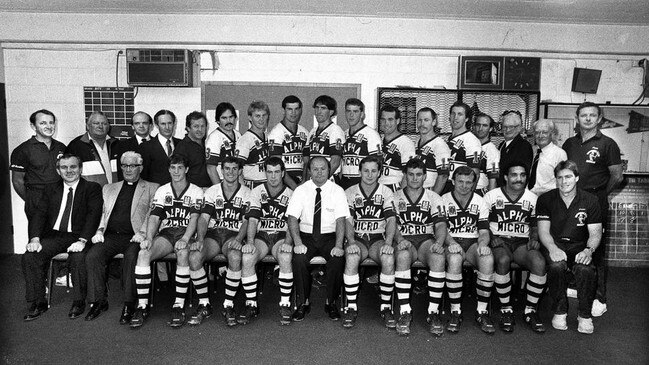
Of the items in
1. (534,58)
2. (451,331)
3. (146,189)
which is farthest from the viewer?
(534,58)

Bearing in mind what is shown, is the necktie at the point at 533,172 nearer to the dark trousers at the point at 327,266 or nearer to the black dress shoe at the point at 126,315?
the dark trousers at the point at 327,266

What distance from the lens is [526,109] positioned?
564 cm

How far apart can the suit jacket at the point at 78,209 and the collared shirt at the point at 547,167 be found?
3.66 meters

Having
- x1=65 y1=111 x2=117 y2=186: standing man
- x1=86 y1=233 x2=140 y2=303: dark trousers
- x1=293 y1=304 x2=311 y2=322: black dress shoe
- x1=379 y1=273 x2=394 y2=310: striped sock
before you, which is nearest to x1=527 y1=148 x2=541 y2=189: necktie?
x1=379 y1=273 x2=394 y2=310: striped sock

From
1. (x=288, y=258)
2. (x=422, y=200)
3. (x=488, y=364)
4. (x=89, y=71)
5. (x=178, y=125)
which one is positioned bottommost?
(x=488, y=364)

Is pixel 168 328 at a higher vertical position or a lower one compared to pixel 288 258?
lower

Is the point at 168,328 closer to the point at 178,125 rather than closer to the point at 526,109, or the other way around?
the point at 178,125

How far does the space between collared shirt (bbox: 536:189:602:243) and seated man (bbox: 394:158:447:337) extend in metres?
0.79

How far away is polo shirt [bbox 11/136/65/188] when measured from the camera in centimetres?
461

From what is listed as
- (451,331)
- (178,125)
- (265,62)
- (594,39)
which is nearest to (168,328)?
(451,331)

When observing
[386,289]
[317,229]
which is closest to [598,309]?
[386,289]

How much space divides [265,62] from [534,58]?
2.96m

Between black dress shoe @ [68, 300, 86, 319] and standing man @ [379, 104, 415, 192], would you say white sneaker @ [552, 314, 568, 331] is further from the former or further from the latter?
black dress shoe @ [68, 300, 86, 319]

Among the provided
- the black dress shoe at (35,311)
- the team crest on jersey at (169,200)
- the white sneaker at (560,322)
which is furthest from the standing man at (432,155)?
the black dress shoe at (35,311)
